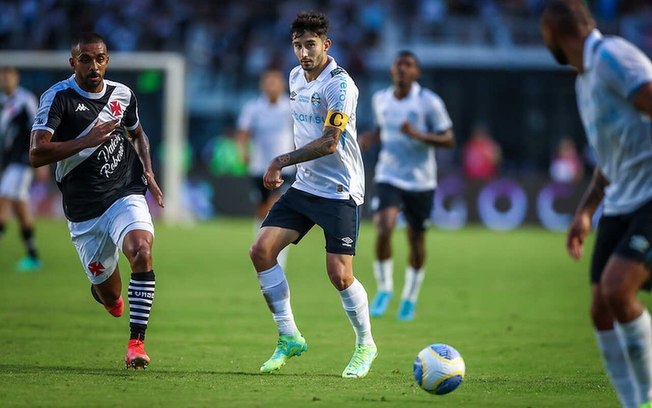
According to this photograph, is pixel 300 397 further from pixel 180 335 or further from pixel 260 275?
pixel 180 335

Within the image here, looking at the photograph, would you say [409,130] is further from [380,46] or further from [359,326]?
[380,46]

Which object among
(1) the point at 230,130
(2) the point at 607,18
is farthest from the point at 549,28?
(2) the point at 607,18

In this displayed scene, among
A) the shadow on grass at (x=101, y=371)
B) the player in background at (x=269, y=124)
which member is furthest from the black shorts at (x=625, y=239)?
the player in background at (x=269, y=124)

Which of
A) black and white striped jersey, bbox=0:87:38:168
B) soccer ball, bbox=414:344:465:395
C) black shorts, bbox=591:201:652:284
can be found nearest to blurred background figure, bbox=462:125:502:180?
black and white striped jersey, bbox=0:87:38:168

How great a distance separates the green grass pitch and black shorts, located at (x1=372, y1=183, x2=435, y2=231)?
3.67ft

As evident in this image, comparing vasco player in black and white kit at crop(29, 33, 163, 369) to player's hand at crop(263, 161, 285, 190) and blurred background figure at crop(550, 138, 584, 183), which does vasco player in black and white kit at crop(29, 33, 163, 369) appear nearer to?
player's hand at crop(263, 161, 285, 190)

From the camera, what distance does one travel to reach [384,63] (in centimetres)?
3509

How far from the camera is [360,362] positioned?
829cm

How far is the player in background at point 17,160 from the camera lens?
17.0 meters

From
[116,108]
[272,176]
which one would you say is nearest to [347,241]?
[272,176]

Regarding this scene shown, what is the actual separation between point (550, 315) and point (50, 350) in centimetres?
614

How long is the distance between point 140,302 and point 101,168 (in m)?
1.19

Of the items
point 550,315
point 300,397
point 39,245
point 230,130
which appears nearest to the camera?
point 300,397

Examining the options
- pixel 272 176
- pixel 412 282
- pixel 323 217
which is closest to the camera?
pixel 272 176
